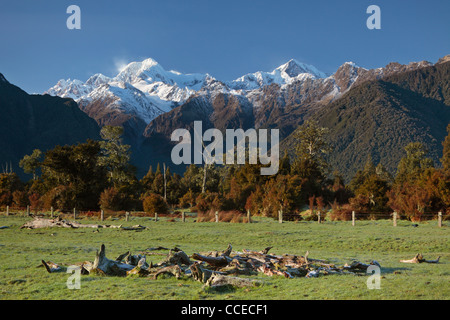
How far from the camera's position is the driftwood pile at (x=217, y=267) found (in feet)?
28.2

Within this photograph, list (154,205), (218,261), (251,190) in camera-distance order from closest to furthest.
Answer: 1. (218,261)
2. (154,205)
3. (251,190)

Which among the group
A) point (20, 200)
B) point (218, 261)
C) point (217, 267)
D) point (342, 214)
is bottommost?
point (342, 214)

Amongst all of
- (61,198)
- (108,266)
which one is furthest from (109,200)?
(108,266)

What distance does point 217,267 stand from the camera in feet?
32.6

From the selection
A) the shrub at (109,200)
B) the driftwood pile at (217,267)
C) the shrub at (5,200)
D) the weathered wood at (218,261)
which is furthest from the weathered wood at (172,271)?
the shrub at (5,200)

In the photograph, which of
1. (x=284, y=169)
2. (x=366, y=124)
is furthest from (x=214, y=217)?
(x=366, y=124)

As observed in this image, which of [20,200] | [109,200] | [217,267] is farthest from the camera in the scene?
[20,200]

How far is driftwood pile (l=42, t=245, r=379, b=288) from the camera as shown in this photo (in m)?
8.60

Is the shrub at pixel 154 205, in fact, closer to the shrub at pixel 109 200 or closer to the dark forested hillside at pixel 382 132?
the shrub at pixel 109 200

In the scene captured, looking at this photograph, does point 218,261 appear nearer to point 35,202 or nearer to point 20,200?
point 35,202

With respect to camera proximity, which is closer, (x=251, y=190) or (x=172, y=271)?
(x=172, y=271)

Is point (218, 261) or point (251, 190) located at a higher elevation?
point (251, 190)

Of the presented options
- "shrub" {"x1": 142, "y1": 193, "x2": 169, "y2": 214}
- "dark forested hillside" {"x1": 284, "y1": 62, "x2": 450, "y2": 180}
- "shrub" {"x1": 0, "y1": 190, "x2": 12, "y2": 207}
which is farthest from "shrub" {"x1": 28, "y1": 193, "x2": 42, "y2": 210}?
"dark forested hillside" {"x1": 284, "y1": 62, "x2": 450, "y2": 180}
